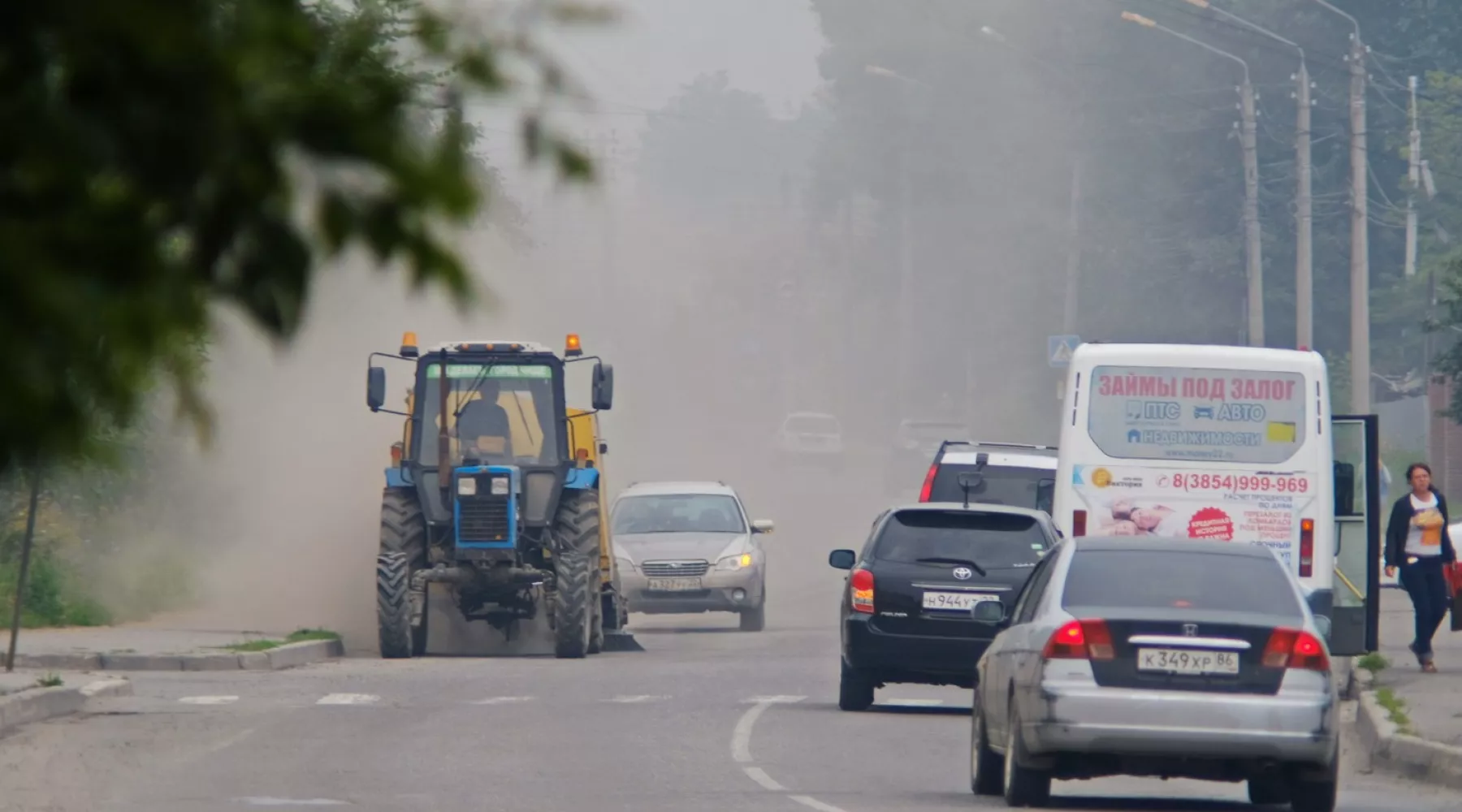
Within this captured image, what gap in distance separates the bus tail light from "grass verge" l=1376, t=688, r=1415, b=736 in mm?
1215

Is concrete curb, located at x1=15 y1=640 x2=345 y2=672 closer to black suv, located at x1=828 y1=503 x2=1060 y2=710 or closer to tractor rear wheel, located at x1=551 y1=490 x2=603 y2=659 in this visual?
tractor rear wheel, located at x1=551 y1=490 x2=603 y2=659

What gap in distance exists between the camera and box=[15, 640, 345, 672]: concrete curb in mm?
18938

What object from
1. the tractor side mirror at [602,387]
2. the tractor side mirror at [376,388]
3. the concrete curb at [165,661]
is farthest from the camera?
the tractor side mirror at [602,387]

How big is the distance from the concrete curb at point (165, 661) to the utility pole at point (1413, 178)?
30801 mm

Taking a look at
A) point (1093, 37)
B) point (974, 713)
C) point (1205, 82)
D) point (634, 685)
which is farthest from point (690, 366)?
point (974, 713)

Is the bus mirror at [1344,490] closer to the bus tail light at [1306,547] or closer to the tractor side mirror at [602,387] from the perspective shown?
the bus tail light at [1306,547]

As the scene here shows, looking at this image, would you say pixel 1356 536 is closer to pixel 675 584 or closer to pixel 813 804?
pixel 675 584

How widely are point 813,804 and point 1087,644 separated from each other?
5.11 ft

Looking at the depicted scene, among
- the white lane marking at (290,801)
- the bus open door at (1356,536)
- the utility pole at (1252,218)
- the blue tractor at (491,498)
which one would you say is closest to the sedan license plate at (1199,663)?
the white lane marking at (290,801)

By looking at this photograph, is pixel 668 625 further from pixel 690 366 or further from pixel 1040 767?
pixel 690 366

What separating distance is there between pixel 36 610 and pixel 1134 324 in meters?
49.1

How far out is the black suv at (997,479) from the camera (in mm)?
22484

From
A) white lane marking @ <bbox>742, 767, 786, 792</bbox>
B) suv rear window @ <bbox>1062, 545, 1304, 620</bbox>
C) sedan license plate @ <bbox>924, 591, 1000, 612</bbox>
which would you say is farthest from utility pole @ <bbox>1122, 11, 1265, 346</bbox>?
suv rear window @ <bbox>1062, 545, 1304, 620</bbox>

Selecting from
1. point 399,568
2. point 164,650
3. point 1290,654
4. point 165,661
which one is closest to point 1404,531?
point 399,568
